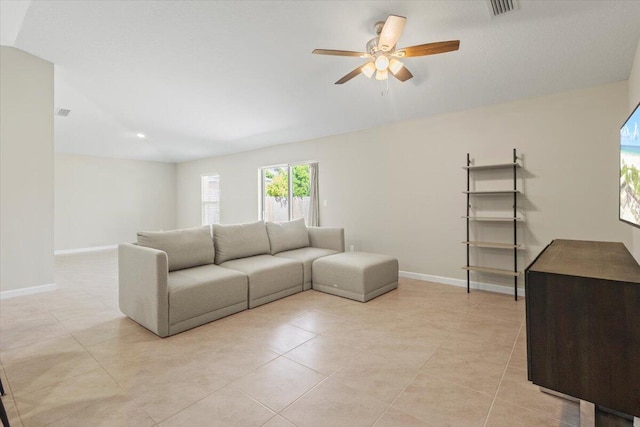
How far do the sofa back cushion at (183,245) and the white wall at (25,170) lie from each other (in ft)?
7.04

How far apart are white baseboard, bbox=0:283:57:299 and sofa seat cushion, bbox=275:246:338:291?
3136 mm

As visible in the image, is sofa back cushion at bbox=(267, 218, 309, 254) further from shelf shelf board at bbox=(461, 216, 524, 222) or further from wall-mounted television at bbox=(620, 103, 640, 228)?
wall-mounted television at bbox=(620, 103, 640, 228)

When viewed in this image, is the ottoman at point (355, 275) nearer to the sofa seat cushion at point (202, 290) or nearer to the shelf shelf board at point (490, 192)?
the sofa seat cushion at point (202, 290)

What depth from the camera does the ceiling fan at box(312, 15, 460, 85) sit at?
2.23m

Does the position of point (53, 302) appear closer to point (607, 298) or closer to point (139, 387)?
point (139, 387)

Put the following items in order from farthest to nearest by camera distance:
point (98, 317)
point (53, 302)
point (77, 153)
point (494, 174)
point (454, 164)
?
point (77, 153)
point (454, 164)
point (494, 174)
point (53, 302)
point (98, 317)

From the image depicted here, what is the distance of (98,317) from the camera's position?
3064 mm

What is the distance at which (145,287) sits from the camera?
8.86 ft

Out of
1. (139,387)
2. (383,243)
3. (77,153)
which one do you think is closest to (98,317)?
(139,387)

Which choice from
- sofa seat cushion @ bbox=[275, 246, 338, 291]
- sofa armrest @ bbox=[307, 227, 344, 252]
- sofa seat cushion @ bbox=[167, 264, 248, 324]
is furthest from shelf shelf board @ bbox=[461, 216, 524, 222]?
sofa seat cushion @ bbox=[167, 264, 248, 324]

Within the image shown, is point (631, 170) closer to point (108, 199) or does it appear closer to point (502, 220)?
point (502, 220)

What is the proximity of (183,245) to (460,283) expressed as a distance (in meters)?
3.67

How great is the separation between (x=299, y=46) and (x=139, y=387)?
11.0ft

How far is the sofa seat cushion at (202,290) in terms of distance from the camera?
2.68 m
